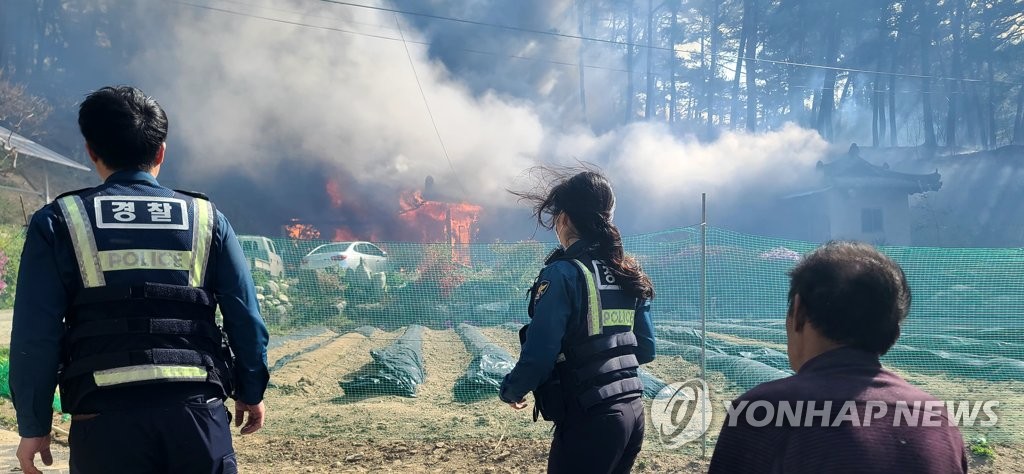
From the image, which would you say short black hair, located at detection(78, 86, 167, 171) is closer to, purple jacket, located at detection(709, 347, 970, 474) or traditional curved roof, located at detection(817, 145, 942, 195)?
purple jacket, located at detection(709, 347, 970, 474)

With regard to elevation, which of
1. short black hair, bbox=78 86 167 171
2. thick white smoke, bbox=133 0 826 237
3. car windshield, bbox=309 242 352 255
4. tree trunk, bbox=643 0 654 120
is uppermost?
tree trunk, bbox=643 0 654 120

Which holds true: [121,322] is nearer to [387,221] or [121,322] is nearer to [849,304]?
[849,304]

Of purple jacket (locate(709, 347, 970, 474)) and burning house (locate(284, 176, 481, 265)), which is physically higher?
burning house (locate(284, 176, 481, 265))

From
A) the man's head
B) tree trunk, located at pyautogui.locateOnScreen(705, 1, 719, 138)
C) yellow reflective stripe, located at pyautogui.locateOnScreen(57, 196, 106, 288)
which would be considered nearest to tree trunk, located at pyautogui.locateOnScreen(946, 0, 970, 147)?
tree trunk, located at pyautogui.locateOnScreen(705, 1, 719, 138)

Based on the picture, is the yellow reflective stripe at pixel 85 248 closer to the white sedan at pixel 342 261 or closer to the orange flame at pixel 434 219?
the white sedan at pixel 342 261

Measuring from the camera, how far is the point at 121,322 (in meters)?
2.25

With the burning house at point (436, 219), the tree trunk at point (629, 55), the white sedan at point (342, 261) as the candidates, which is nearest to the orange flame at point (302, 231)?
the burning house at point (436, 219)

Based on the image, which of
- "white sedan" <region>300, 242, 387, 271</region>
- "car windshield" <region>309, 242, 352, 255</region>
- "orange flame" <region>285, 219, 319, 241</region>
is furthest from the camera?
"orange flame" <region>285, 219, 319, 241</region>

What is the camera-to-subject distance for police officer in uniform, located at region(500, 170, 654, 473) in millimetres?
2670

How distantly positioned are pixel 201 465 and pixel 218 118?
31662 millimetres

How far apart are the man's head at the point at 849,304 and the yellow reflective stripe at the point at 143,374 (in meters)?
1.86

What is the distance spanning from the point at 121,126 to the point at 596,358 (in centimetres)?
192

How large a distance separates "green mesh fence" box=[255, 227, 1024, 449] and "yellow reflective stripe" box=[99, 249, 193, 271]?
4.75m

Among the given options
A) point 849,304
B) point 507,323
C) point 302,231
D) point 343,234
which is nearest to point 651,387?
point 507,323
